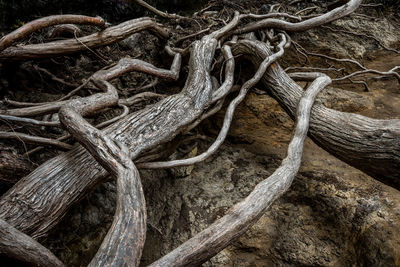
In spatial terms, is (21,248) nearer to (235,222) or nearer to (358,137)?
(235,222)

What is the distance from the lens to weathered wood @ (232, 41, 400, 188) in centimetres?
130

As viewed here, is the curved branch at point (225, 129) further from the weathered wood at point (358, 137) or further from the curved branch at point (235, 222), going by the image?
the curved branch at point (235, 222)

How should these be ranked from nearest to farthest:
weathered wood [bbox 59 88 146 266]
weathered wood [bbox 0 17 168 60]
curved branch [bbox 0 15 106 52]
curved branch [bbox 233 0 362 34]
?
weathered wood [bbox 59 88 146 266] < curved branch [bbox 0 15 106 52] < weathered wood [bbox 0 17 168 60] < curved branch [bbox 233 0 362 34]

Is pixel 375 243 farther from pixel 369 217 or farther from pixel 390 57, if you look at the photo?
pixel 390 57

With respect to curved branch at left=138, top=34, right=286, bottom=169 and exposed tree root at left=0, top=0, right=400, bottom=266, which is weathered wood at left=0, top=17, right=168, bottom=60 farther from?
curved branch at left=138, top=34, right=286, bottom=169

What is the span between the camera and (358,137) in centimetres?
142

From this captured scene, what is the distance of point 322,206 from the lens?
1.62 metres

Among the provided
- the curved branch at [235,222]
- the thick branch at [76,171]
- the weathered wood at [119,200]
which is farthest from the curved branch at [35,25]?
the curved branch at [235,222]

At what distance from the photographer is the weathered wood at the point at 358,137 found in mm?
1304

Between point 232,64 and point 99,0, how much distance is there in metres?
2.35

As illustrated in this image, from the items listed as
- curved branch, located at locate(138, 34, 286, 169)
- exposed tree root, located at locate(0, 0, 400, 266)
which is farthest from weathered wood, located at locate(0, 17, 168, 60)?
curved branch, located at locate(138, 34, 286, 169)

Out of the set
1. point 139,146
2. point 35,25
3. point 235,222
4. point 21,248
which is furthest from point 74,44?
point 235,222

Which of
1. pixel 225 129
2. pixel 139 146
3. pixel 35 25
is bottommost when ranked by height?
pixel 225 129

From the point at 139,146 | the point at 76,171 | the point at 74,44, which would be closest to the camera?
the point at 76,171
